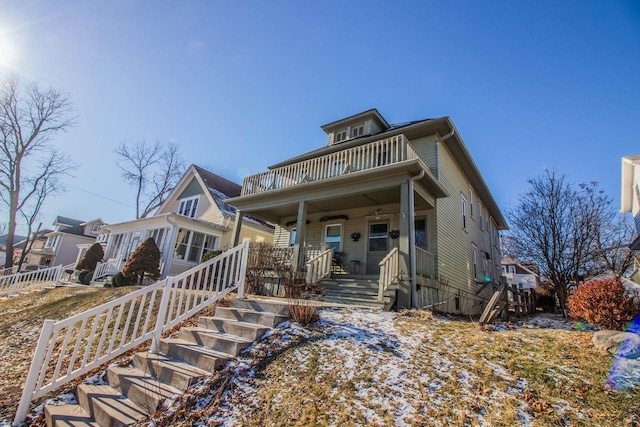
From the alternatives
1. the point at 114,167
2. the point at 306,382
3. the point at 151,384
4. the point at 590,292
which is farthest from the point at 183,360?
the point at 114,167

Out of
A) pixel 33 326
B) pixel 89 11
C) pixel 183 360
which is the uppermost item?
pixel 89 11

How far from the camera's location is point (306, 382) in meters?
3.13

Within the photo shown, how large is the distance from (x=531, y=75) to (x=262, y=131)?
924 cm

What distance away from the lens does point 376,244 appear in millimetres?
11109

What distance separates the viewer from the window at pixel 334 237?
39.3 ft

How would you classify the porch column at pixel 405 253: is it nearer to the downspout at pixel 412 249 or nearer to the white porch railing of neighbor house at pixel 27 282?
the downspout at pixel 412 249

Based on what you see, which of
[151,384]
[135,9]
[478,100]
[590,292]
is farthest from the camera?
[478,100]

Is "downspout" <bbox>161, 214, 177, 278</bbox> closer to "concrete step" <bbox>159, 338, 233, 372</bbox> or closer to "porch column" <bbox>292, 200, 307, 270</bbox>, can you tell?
"porch column" <bbox>292, 200, 307, 270</bbox>

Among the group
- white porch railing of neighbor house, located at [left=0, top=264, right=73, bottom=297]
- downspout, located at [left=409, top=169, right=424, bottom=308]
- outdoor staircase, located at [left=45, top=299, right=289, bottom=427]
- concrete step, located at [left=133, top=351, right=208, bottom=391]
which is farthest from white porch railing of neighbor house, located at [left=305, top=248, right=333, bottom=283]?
white porch railing of neighbor house, located at [left=0, top=264, right=73, bottom=297]

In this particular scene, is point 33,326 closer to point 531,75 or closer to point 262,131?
point 262,131

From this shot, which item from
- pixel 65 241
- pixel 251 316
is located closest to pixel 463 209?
pixel 251 316

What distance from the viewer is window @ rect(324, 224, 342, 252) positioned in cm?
1197

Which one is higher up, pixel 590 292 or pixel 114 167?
pixel 114 167

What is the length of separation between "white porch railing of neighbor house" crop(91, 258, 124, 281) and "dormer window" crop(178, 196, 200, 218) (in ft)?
16.4
